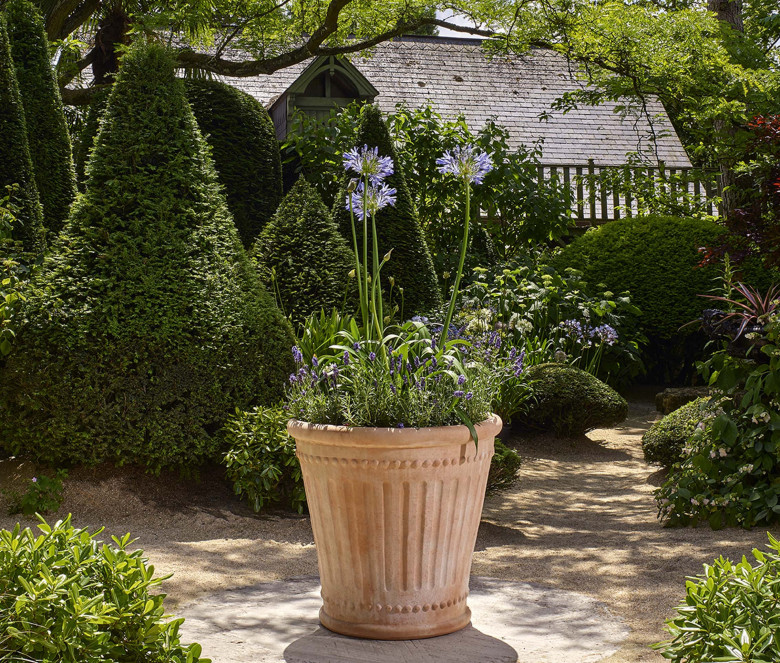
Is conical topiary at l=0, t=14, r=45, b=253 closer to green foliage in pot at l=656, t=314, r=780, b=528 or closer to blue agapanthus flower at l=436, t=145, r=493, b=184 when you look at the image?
blue agapanthus flower at l=436, t=145, r=493, b=184

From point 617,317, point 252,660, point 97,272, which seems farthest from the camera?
point 617,317

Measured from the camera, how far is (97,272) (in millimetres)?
5078

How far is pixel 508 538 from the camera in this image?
4.93m

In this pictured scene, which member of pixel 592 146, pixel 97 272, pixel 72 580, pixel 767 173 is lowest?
pixel 72 580

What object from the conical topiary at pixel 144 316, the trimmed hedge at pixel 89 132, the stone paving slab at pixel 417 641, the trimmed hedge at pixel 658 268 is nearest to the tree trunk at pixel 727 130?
the trimmed hedge at pixel 658 268

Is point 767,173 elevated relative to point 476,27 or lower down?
lower down

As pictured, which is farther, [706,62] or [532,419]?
[706,62]

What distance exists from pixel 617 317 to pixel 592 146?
894 cm

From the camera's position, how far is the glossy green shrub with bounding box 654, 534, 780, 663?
6.65 feet

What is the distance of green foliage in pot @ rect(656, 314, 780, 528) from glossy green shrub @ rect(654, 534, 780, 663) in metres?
2.28

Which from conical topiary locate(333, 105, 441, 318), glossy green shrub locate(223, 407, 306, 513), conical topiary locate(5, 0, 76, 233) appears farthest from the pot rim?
conical topiary locate(5, 0, 76, 233)

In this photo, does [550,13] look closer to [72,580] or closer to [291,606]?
[291,606]

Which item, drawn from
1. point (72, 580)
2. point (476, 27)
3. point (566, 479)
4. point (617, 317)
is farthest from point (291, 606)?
point (476, 27)

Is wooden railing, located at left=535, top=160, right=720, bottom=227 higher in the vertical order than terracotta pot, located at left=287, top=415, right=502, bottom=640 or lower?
higher
